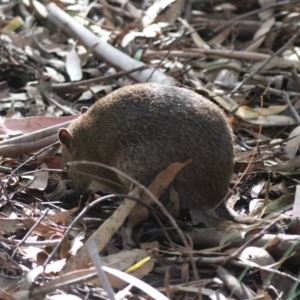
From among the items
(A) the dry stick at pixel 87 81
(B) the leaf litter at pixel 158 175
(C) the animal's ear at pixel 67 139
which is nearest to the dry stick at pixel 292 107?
(B) the leaf litter at pixel 158 175

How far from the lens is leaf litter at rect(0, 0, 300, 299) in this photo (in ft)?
12.1

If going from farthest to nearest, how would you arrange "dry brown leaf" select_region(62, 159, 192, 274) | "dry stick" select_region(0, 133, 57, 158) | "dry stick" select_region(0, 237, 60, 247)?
"dry stick" select_region(0, 133, 57, 158), "dry brown leaf" select_region(62, 159, 192, 274), "dry stick" select_region(0, 237, 60, 247)

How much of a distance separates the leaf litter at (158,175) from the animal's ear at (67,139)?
10.7 inches

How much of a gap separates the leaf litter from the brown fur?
155 mm

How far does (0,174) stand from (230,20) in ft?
12.1

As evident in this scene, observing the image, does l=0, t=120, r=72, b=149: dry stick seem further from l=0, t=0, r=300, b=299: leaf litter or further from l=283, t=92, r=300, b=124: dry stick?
l=283, t=92, r=300, b=124: dry stick

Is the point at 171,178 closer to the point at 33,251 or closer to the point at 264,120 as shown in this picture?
the point at 33,251

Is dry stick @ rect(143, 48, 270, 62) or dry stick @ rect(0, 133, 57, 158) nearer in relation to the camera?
dry stick @ rect(0, 133, 57, 158)

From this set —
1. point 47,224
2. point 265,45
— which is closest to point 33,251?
point 47,224

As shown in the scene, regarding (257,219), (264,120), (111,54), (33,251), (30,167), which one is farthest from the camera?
(111,54)

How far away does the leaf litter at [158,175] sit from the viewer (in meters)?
3.70

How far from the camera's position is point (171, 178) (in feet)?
14.0

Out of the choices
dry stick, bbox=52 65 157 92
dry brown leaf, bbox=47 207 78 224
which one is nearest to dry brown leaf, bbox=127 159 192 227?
dry brown leaf, bbox=47 207 78 224

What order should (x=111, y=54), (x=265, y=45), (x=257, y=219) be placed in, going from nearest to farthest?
(x=257, y=219), (x=111, y=54), (x=265, y=45)
